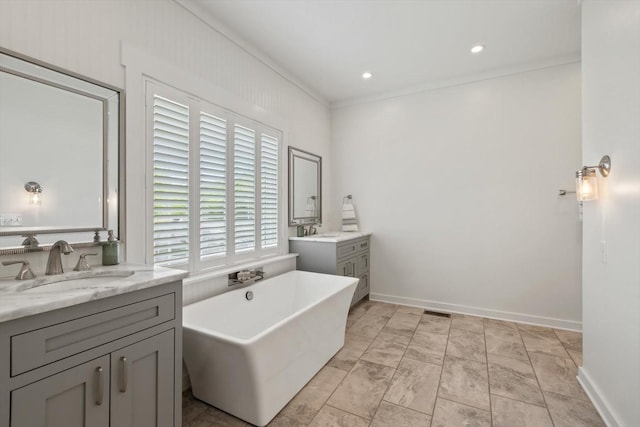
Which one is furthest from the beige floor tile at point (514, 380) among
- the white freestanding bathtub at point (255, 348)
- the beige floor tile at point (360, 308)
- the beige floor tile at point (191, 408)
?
the beige floor tile at point (191, 408)

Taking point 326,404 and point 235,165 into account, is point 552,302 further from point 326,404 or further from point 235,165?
point 235,165

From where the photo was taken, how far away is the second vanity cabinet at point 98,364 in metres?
0.96

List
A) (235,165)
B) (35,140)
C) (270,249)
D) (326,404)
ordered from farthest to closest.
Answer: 1. (270,249)
2. (235,165)
3. (326,404)
4. (35,140)

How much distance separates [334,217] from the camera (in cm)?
436

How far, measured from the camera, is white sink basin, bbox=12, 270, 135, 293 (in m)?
1.23

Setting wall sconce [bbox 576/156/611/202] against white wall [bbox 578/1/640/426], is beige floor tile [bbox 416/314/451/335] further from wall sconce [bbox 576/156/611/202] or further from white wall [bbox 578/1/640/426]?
wall sconce [bbox 576/156/611/202]

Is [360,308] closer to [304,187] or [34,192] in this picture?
[304,187]

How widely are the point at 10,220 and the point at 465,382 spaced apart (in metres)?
2.93

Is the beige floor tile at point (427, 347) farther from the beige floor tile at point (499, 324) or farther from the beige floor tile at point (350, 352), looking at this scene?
the beige floor tile at point (499, 324)

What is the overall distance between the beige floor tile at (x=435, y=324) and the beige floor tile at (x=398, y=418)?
53.3 inches

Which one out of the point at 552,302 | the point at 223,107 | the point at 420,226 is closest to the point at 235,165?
the point at 223,107

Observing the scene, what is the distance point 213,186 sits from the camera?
7.90 feet

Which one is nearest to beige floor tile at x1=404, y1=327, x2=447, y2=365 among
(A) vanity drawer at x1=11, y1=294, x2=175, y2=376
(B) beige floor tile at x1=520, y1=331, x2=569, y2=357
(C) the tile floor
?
(C) the tile floor

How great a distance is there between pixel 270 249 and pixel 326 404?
5.32ft
